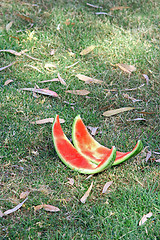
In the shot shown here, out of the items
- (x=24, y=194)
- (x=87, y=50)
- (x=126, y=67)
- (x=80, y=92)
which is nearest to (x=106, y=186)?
(x=24, y=194)

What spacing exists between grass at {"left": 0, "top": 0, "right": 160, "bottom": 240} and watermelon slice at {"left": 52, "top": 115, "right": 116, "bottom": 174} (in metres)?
0.07

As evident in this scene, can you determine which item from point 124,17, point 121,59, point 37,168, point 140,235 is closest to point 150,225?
point 140,235

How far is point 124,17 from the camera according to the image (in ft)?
14.1

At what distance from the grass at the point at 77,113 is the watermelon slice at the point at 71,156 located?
7 cm

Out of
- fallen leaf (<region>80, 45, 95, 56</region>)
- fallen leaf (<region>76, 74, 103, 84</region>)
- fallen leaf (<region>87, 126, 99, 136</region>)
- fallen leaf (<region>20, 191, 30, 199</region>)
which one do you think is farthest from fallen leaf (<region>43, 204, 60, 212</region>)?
fallen leaf (<region>80, 45, 95, 56</region>)

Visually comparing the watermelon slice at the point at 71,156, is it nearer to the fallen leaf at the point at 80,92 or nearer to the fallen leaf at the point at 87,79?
the fallen leaf at the point at 80,92

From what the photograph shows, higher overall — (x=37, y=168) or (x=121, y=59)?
(x=121, y=59)

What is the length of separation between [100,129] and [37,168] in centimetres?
70

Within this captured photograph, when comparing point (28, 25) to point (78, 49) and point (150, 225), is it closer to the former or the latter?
point (78, 49)

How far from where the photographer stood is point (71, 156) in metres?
2.55

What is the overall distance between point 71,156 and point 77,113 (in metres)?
0.61

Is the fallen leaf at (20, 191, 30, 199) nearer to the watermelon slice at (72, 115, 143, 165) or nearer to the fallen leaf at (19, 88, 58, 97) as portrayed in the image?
the watermelon slice at (72, 115, 143, 165)

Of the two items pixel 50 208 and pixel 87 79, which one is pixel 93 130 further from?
pixel 50 208

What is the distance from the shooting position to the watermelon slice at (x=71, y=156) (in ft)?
7.87
